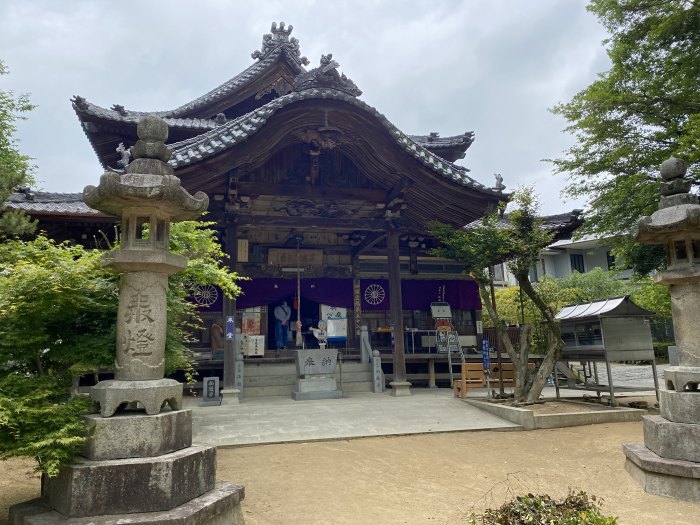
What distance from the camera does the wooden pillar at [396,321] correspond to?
10836 mm

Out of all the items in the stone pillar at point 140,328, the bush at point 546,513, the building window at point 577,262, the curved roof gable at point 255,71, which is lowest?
the bush at point 546,513

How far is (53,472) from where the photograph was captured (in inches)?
128

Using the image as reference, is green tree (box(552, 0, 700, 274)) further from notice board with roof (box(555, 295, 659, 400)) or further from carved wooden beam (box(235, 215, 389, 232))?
carved wooden beam (box(235, 215, 389, 232))

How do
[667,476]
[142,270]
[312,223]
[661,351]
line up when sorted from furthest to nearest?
1. [661,351]
2. [312,223]
3. [667,476]
4. [142,270]

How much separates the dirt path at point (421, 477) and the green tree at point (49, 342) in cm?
143

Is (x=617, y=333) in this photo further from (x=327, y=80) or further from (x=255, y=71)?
(x=255, y=71)

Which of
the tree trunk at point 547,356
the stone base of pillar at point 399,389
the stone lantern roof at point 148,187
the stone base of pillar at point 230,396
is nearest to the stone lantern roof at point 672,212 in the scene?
the tree trunk at point 547,356

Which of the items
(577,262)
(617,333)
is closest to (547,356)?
(617,333)

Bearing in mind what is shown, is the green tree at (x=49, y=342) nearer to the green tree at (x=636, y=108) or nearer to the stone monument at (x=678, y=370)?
the stone monument at (x=678, y=370)

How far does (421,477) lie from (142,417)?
3.43 meters

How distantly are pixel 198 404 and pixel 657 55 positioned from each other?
40.9 feet

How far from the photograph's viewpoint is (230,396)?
962cm

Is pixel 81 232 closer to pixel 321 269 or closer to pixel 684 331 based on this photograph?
pixel 321 269

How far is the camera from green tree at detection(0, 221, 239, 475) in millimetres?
3439
